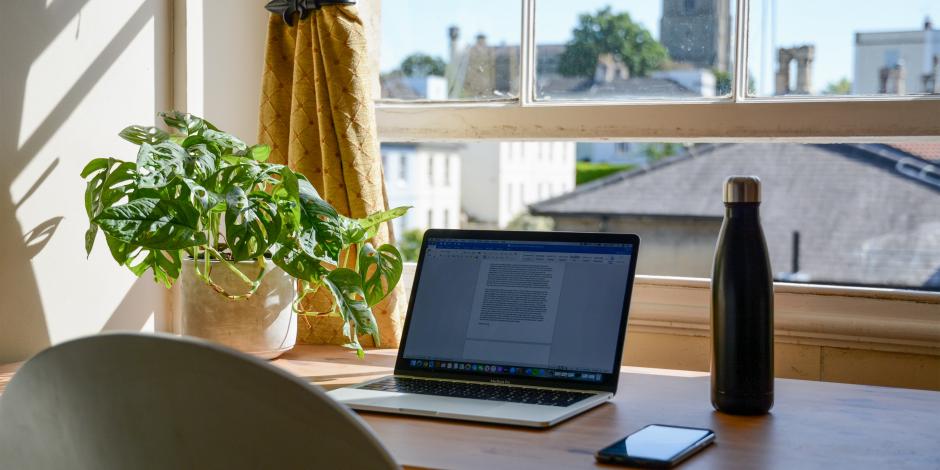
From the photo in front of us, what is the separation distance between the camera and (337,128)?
5.40ft

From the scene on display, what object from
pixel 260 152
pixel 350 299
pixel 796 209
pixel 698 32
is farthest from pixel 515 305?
pixel 796 209

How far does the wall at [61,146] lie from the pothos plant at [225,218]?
0.16 metres

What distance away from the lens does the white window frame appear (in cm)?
151

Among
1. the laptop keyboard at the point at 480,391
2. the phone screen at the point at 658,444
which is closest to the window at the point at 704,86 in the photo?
the laptop keyboard at the point at 480,391

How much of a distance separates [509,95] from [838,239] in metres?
14.9

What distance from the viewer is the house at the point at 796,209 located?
47.0 ft

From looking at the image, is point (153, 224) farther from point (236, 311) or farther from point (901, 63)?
point (901, 63)

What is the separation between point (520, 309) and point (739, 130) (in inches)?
22.4

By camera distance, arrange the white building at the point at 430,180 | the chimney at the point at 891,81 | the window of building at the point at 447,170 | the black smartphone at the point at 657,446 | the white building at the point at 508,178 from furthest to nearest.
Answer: the white building at the point at 508,178 < the window of building at the point at 447,170 < the white building at the point at 430,180 < the chimney at the point at 891,81 < the black smartphone at the point at 657,446

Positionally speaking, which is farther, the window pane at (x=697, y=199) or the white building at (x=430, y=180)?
the window pane at (x=697, y=199)

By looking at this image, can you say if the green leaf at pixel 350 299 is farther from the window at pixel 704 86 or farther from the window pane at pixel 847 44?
the window pane at pixel 847 44

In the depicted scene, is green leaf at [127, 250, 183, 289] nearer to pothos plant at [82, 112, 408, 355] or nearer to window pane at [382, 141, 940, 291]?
pothos plant at [82, 112, 408, 355]

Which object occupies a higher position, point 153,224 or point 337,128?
point 337,128

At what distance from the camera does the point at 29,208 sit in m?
1.51
